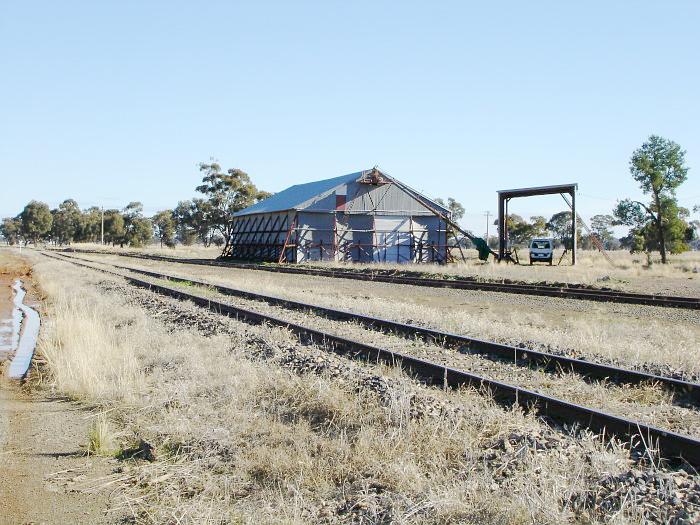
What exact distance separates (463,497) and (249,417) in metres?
2.86

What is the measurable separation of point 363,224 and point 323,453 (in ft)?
141

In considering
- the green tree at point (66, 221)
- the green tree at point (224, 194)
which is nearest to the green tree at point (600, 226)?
the green tree at point (224, 194)

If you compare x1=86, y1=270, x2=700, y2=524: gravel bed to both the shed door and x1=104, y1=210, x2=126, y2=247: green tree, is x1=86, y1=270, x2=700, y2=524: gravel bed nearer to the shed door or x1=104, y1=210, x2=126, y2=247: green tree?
the shed door

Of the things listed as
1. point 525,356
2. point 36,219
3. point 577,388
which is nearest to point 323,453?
point 577,388

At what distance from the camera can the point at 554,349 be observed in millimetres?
10664

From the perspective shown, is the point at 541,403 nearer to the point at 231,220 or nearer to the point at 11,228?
the point at 231,220

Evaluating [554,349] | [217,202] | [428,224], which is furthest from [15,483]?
[217,202]

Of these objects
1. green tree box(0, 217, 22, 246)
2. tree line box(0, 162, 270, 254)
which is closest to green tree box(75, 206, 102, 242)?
tree line box(0, 162, 270, 254)

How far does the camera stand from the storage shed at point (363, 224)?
154 feet

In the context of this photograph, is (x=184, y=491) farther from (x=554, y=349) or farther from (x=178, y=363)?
(x=554, y=349)

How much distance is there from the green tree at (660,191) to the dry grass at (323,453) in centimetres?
4732

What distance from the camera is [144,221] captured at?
128m

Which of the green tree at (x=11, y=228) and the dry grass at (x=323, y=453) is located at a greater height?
the green tree at (x=11, y=228)

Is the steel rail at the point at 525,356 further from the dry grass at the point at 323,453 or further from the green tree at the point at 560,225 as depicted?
the green tree at the point at 560,225
